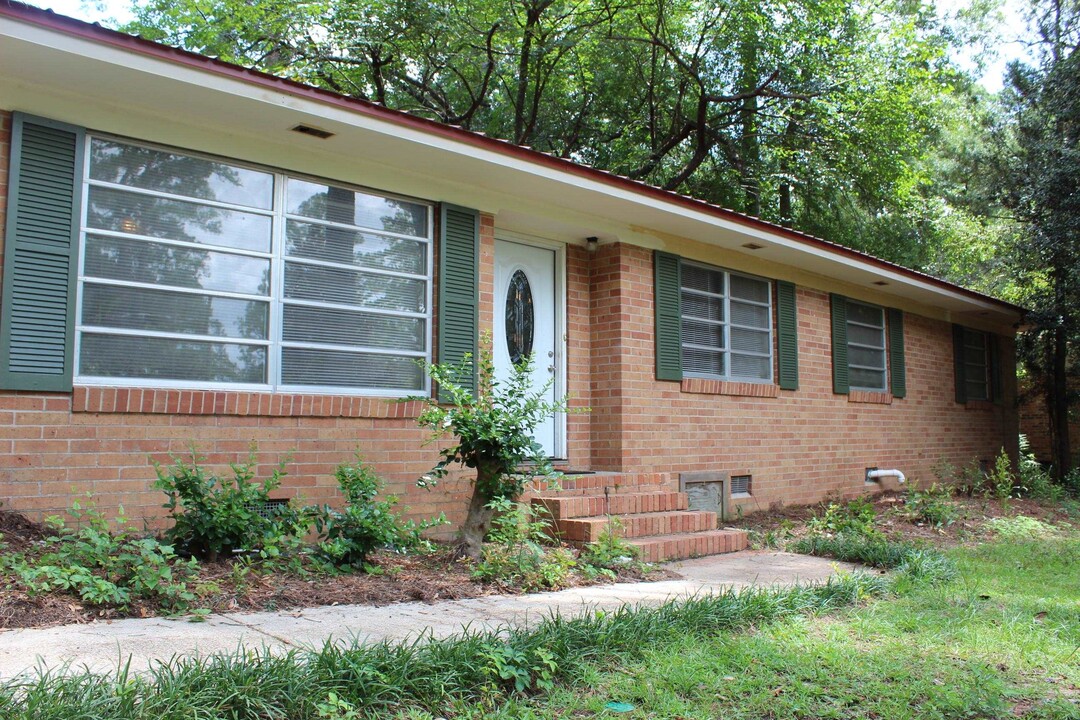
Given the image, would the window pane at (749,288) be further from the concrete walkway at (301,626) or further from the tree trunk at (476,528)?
the tree trunk at (476,528)

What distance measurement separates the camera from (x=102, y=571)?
460 centimetres

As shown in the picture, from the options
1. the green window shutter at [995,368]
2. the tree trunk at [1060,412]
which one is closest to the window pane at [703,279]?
the green window shutter at [995,368]

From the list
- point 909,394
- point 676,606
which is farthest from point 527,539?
point 909,394

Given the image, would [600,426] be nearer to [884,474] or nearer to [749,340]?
[749,340]

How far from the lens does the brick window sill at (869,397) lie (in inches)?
464

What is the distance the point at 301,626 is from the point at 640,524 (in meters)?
3.63

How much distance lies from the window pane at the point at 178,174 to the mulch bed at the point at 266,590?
2.25 m

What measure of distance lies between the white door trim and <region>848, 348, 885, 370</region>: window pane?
16.7ft

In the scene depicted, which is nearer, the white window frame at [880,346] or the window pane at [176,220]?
the window pane at [176,220]

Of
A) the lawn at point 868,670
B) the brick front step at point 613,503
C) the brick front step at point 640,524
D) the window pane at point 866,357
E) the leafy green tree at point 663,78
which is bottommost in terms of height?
the lawn at point 868,670

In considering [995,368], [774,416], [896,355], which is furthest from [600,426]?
[995,368]

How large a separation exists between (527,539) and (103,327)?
121 inches

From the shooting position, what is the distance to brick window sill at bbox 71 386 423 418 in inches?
218

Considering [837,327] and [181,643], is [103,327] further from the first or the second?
[837,327]
